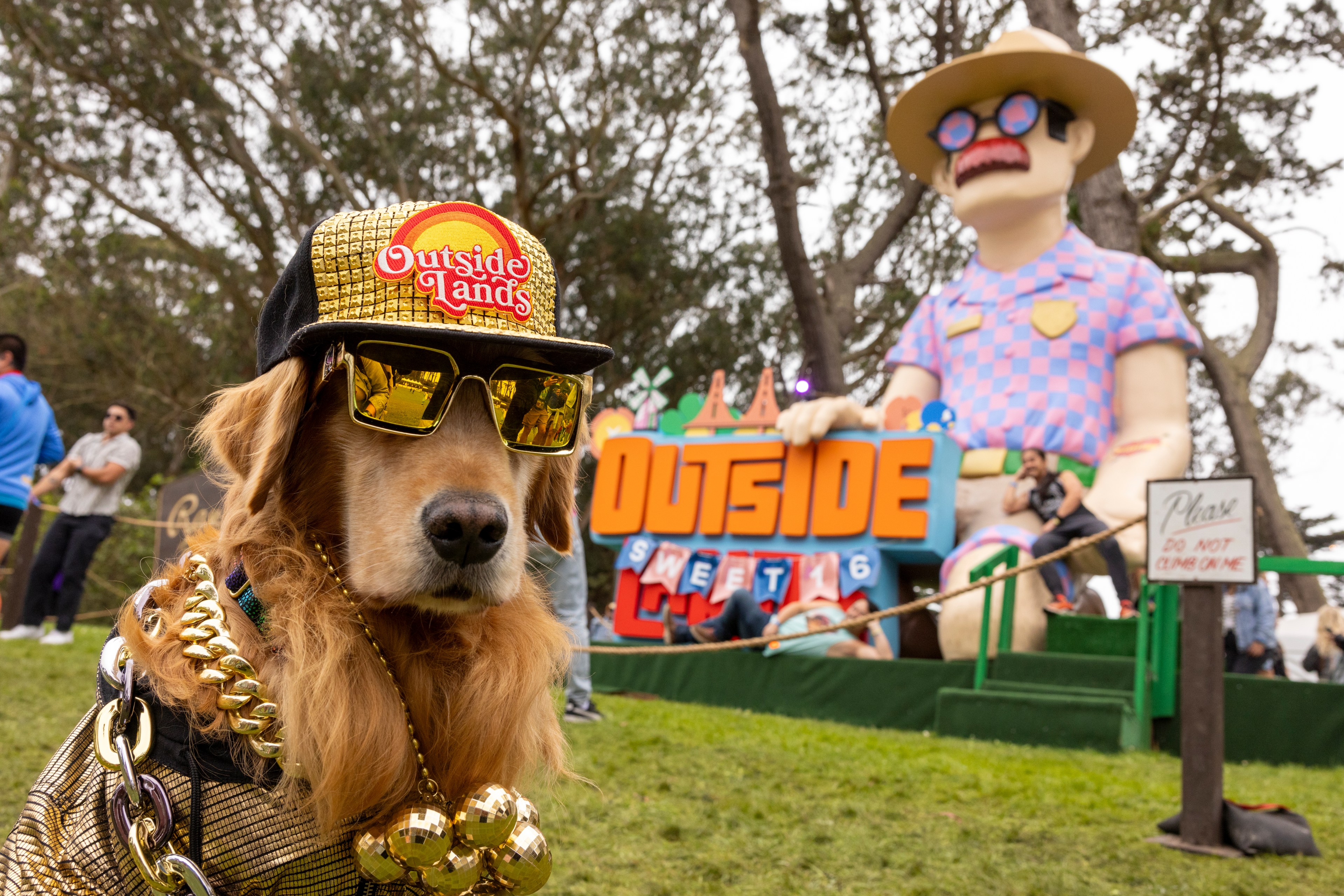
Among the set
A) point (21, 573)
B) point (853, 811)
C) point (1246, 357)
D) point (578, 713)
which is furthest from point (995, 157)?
point (21, 573)

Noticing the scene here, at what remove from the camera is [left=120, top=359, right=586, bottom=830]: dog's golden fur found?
4.66ft

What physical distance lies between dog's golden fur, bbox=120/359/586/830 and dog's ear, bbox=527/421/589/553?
19cm

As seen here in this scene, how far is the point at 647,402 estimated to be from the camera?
419 inches

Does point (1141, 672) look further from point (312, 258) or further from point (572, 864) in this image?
point (312, 258)

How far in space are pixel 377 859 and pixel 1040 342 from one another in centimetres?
757

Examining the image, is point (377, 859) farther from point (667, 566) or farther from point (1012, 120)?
point (667, 566)

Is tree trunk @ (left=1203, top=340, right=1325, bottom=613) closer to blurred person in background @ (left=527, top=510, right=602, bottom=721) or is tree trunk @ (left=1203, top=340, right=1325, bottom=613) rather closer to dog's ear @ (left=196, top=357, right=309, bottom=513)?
blurred person in background @ (left=527, top=510, right=602, bottom=721)

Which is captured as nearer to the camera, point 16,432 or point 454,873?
point 454,873

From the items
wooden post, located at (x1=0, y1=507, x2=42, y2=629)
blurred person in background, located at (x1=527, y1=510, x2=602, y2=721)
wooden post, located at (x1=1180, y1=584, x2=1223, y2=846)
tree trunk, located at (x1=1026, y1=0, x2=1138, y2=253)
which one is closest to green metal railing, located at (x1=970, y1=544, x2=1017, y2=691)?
blurred person in background, located at (x1=527, y1=510, x2=602, y2=721)

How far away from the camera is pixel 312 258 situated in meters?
1.54

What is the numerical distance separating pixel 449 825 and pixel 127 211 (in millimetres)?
15056

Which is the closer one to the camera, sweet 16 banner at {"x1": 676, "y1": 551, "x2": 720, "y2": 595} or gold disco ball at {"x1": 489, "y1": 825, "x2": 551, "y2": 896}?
gold disco ball at {"x1": 489, "y1": 825, "x2": 551, "y2": 896}

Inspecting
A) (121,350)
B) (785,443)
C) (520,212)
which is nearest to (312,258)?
(785,443)

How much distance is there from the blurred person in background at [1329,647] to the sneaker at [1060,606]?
172 inches
